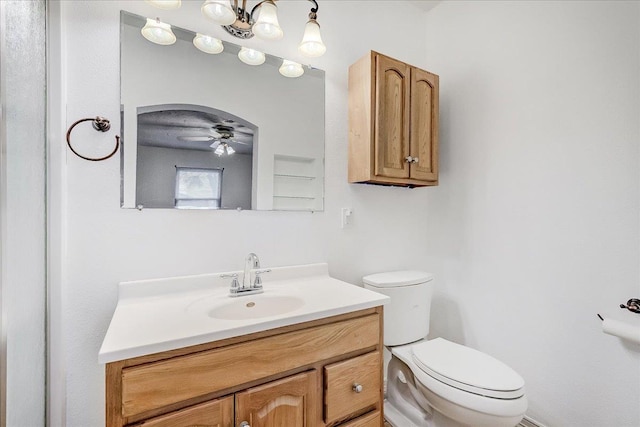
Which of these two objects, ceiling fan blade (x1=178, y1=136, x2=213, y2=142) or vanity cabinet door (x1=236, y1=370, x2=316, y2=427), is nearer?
vanity cabinet door (x1=236, y1=370, x2=316, y2=427)

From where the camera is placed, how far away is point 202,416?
2.67 feet

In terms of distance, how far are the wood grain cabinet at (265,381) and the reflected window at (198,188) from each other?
2.14ft

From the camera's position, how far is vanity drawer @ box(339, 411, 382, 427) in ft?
3.60

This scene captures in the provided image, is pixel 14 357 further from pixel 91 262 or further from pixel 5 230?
pixel 91 262

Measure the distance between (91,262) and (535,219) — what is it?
2042 mm

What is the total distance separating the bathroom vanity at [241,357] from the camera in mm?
755

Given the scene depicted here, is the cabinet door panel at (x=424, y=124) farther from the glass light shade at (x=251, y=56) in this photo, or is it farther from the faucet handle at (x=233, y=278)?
the faucet handle at (x=233, y=278)

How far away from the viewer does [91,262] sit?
3.64 ft

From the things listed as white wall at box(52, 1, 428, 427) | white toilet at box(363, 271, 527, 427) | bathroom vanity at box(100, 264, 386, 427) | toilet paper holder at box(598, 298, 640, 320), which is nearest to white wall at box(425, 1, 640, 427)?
toilet paper holder at box(598, 298, 640, 320)

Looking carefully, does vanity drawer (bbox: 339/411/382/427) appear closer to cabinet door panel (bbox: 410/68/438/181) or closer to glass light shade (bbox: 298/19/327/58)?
cabinet door panel (bbox: 410/68/438/181)

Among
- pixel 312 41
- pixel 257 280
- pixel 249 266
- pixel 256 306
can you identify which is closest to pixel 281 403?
pixel 256 306

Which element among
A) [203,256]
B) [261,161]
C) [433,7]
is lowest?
[203,256]

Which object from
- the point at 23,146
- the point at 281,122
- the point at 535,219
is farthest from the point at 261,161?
the point at 535,219

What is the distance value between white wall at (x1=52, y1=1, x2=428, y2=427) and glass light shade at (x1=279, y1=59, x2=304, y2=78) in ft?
0.16
